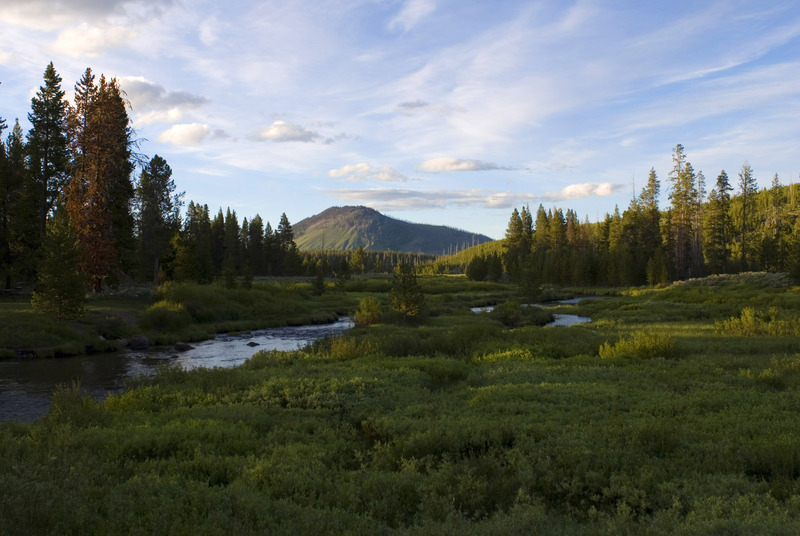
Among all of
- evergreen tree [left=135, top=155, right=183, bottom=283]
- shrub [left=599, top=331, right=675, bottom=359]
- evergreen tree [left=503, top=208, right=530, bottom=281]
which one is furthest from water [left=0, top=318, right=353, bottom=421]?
evergreen tree [left=503, top=208, right=530, bottom=281]

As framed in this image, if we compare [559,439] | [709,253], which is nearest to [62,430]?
[559,439]

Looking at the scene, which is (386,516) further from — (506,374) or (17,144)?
(17,144)

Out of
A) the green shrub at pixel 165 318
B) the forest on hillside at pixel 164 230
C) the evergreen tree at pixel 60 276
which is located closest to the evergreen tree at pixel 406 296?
the forest on hillside at pixel 164 230

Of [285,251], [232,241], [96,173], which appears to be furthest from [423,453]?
[285,251]

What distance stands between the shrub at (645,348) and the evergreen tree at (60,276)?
27.6m

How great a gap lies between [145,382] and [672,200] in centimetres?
8732

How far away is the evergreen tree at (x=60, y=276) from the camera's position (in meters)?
26.8

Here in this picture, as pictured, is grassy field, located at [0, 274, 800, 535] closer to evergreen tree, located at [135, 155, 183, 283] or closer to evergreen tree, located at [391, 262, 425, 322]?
evergreen tree, located at [391, 262, 425, 322]

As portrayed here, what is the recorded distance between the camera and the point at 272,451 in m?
9.09

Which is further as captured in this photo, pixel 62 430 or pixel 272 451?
pixel 62 430

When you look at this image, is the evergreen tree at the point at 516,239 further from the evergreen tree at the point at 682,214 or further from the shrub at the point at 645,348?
the shrub at the point at 645,348

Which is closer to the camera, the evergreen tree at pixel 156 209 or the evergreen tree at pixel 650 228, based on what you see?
the evergreen tree at pixel 156 209

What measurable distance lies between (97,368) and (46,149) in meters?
30.9

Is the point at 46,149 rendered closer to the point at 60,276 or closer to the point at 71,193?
the point at 71,193
